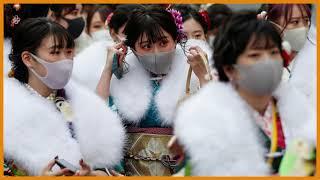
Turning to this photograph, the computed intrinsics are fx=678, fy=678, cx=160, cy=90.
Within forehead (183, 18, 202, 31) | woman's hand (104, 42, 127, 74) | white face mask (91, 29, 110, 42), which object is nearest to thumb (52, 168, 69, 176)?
woman's hand (104, 42, 127, 74)

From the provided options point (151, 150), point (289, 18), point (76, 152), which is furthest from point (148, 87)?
point (289, 18)

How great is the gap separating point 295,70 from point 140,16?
106cm

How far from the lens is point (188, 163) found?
3.18 meters

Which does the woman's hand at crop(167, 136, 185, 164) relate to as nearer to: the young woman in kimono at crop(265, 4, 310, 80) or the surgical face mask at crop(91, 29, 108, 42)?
the young woman in kimono at crop(265, 4, 310, 80)

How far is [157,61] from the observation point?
14.0ft

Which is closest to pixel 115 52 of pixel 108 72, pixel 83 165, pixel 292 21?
pixel 108 72

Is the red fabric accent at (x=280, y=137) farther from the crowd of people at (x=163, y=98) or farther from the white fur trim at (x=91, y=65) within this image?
the white fur trim at (x=91, y=65)

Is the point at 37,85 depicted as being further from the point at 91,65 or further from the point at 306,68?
the point at 306,68

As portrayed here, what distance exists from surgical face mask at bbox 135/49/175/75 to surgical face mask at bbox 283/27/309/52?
0.75m

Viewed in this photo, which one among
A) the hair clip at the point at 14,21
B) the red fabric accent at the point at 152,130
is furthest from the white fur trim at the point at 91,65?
the hair clip at the point at 14,21

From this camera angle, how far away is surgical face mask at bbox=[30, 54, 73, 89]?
396cm

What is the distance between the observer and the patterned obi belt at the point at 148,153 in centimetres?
427

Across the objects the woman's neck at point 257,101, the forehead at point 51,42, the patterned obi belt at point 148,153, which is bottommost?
the patterned obi belt at point 148,153

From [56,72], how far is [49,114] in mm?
249
